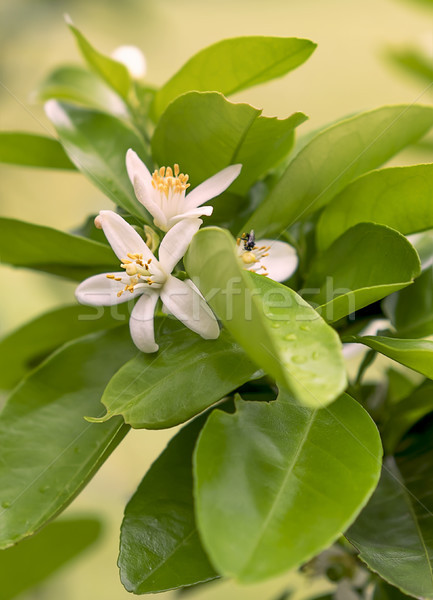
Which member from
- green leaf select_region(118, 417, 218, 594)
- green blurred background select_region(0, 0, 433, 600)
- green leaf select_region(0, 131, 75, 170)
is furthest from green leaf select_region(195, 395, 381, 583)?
green blurred background select_region(0, 0, 433, 600)

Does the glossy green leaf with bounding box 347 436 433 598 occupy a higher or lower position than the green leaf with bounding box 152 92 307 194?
lower

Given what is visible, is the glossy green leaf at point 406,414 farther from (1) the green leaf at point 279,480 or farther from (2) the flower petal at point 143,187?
(2) the flower petal at point 143,187

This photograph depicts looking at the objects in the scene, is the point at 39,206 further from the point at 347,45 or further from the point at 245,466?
the point at 245,466

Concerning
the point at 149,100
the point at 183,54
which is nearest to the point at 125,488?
the point at 149,100

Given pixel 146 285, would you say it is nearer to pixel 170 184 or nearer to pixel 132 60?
pixel 170 184

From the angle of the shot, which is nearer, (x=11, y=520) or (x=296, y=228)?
(x=11, y=520)

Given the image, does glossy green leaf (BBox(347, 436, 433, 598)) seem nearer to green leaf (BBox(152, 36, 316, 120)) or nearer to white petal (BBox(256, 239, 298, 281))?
white petal (BBox(256, 239, 298, 281))

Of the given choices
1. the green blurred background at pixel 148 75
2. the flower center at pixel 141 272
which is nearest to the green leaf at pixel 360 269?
the flower center at pixel 141 272
